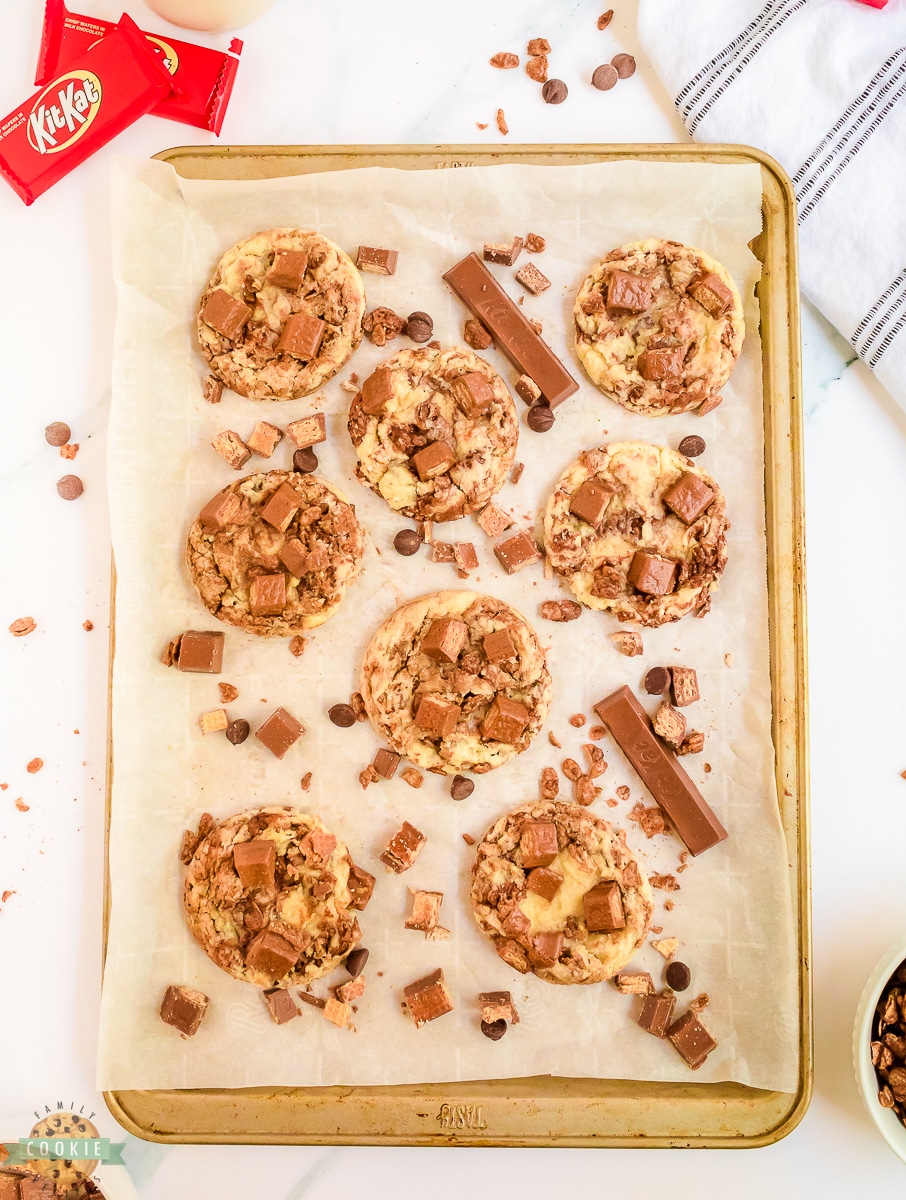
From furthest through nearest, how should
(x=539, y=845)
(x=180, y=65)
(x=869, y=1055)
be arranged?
(x=180, y=65), (x=539, y=845), (x=869, y=1055)

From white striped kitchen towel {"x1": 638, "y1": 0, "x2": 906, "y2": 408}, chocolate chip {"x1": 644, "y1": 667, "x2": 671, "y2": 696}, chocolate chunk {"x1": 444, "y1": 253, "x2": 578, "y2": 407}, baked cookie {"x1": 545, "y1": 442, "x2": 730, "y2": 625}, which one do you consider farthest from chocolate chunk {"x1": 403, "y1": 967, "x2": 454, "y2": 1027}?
white striped kitchen towel {"x1": 638, "y1": 0, "x2": 906, "y2": 408}

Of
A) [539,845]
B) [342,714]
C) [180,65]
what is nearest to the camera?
[539,845]

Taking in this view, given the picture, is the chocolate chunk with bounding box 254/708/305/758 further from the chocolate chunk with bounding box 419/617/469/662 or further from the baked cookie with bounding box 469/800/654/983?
the baked cookie with bounding box 469/800/654/983

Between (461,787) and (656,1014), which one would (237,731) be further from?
(656,1014)

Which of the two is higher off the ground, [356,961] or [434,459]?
[434,459]

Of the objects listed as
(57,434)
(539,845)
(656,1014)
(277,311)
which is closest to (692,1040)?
(656,1014)

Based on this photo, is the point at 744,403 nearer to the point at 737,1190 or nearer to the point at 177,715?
the point at 177,715
